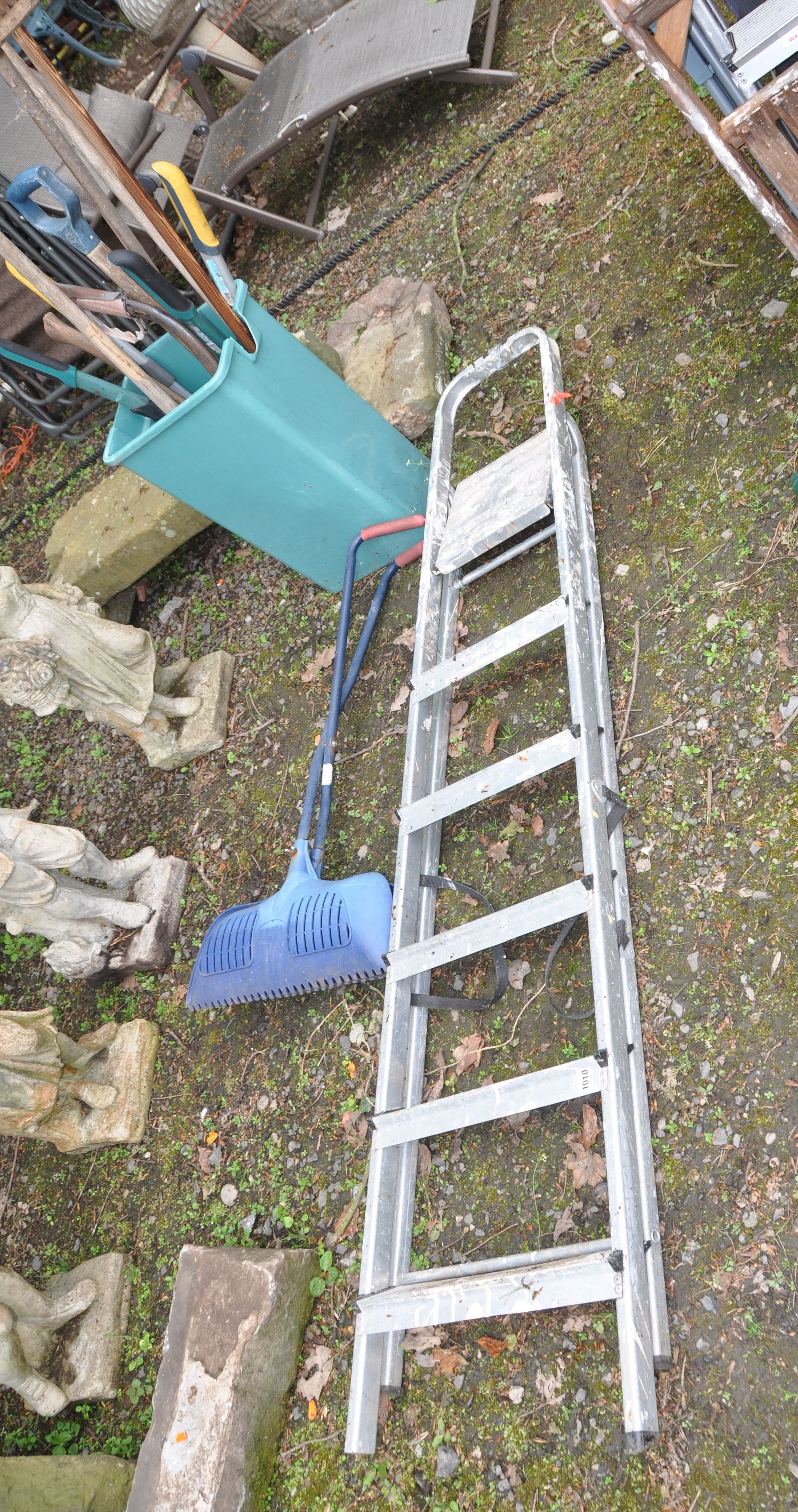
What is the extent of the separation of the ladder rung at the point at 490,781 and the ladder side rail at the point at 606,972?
2.9 inches

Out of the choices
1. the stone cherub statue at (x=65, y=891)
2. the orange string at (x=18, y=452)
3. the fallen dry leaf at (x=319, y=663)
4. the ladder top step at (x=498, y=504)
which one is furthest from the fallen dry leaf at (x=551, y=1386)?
the orange string at (x=18, y=452)

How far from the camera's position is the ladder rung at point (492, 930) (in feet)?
8.27

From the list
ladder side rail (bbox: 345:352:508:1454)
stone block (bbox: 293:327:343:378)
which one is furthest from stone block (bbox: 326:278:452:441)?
ladder side rail (bbox: 345:352:508:1454)

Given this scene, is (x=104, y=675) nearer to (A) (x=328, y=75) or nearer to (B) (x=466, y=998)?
(B) (x=466, y=998)

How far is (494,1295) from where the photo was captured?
2.21m

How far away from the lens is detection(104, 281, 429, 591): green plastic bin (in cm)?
322

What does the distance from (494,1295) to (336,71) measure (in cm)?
539

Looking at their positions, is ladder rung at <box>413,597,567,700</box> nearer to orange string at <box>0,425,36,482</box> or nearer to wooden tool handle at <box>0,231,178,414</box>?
wooden tool handle at <box>0,231,178,414</box>

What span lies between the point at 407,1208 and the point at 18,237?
5.02 metres

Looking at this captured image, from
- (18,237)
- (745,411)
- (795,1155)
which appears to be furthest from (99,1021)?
(18,237)

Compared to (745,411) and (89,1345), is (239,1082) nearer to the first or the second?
(89,1345)

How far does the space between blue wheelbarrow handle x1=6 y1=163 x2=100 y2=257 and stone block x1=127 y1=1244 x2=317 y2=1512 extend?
335 centimetres

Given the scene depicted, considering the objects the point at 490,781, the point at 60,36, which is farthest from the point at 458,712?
the point at 60,36

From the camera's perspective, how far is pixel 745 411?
315 centimetres
